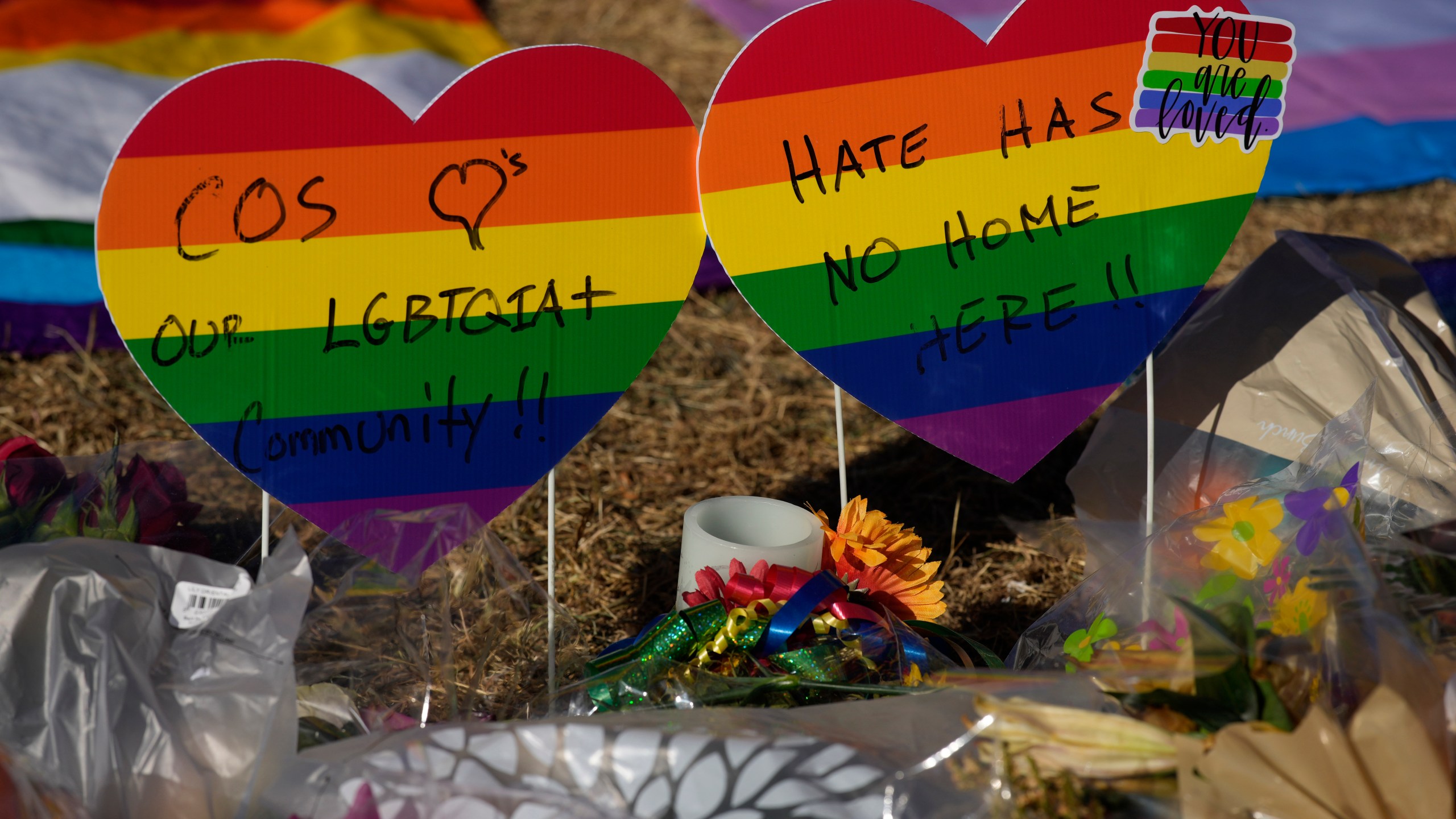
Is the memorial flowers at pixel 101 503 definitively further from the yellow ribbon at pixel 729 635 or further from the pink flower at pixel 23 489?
the yellow ribbon at pixel 729 635

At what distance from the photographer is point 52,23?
2973 millimetres

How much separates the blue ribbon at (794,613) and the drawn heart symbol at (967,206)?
0.74 ft

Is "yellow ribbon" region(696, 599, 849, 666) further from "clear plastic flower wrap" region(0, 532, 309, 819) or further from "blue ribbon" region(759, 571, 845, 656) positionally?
"clear plastic flower wrap" region(0, 532, 309, 819)

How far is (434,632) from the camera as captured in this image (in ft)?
3.36

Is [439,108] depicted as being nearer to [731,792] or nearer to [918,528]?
[731,792]

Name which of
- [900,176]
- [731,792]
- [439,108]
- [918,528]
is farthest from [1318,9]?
[731,792]

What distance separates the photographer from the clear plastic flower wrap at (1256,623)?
821mm

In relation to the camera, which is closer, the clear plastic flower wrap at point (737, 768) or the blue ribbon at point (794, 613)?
the clear plastic flower wrap at point (737, 768)

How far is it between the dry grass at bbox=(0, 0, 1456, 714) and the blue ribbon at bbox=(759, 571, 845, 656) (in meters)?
0.30

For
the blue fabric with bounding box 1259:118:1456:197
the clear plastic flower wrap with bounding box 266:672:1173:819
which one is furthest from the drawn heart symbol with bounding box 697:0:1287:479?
the blue fabric with bounding box 1259:118:1456:197

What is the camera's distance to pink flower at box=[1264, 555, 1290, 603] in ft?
3.12

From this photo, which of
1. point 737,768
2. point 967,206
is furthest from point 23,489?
point 967,206

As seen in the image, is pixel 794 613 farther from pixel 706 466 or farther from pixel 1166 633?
pixel 706 466

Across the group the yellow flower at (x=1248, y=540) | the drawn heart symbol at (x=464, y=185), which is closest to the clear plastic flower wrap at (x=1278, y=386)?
the yellow flower at (x=1248, y=540)
